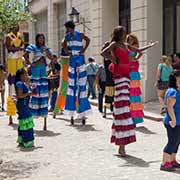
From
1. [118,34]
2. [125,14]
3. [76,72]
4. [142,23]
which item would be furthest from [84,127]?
[125,14]

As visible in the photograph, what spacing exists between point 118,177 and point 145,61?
10832 mm

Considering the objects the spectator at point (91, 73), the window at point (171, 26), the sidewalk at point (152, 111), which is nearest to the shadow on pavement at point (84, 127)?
the sidewalk at point (152, 111)

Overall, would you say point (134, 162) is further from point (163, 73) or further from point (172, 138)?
point (163, 73)

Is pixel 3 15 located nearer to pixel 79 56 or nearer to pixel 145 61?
pixel 79 56

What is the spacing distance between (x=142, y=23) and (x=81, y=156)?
32.4 ft

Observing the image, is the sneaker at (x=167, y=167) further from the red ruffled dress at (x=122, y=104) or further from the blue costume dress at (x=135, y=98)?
the blue costume dress at (x=135, y=98)

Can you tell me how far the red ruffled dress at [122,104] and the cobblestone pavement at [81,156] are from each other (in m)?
0.33

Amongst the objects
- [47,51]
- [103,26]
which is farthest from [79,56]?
[103,26]

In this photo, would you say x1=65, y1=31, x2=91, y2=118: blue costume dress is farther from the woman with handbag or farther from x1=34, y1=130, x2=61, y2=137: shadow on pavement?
the woman with handbag

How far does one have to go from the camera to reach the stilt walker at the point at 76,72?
1161 centimetres

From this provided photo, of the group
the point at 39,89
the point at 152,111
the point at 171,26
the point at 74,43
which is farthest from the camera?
the point at 171,26

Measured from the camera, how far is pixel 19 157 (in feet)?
27.5

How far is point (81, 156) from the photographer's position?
832 centimetres

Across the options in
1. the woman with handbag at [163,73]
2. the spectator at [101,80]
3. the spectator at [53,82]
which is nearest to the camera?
the woman with handbag at [163,73]
